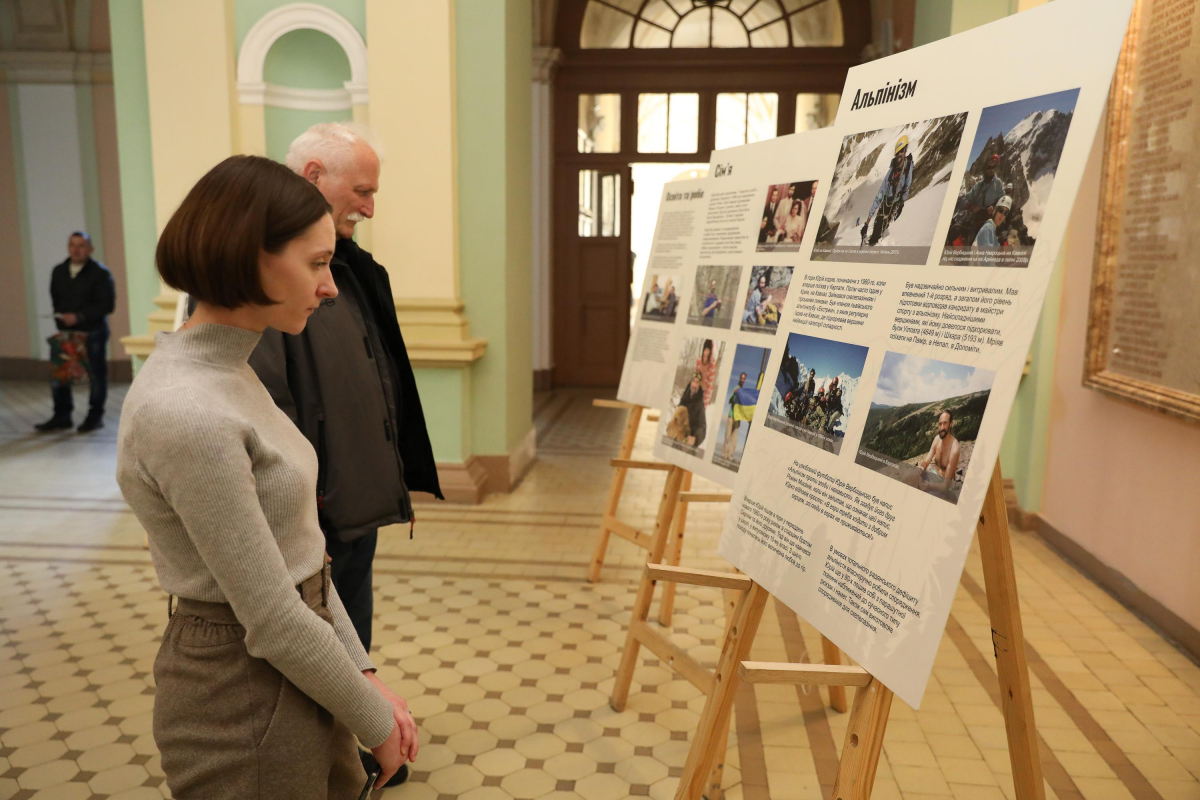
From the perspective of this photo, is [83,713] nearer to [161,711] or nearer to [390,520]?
[390,520]

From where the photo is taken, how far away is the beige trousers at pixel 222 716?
3.88 feet

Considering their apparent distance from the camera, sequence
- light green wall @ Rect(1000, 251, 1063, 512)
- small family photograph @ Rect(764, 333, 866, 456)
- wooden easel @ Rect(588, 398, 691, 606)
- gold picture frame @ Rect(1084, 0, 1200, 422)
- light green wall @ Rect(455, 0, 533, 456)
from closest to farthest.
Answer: small family photograph @ Rect(764, 333, 866, 456), wooden easel @ Rect(588, 398, 691, 606), gold picture frame @ Rect(1084, 0, 1200, 422), light green wall @ Rect(1000, 251, 1063, 512), light green wall @ Rect(455, 0, 533, 456)

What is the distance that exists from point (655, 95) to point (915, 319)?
8.50 meters

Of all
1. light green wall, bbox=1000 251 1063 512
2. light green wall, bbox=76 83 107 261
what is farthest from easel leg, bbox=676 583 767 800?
light green wall, bbox=76 83 107 261

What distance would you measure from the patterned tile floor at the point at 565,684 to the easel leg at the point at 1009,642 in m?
0.89

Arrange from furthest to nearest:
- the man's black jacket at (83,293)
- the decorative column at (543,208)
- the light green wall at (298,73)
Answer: the decorative column at (543,208) → the man's black jacket at (83,293) → the light green wall at (298,73)

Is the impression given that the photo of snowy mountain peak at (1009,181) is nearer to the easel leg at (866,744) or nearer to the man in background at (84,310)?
the easel leg at (866,744)

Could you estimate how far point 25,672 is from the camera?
3.12 meters

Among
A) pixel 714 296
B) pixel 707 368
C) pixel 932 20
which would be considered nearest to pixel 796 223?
pixel 714 296

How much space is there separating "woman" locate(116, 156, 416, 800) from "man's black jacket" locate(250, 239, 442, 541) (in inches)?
34.7

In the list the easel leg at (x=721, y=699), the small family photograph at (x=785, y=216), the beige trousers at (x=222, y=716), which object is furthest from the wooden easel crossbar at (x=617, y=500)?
the beige trousers at (x=222, y=716)

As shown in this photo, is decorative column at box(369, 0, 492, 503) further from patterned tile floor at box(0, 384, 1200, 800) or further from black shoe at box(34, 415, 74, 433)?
black shoe at box(34, 415, 74, 433)

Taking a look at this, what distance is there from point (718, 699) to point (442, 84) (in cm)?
423

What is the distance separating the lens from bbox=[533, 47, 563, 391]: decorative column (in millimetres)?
9172
